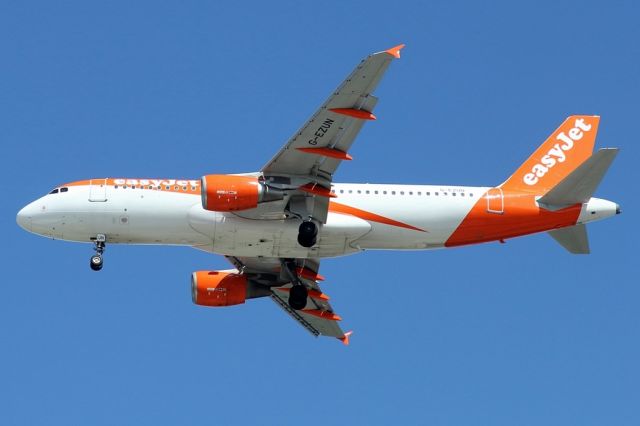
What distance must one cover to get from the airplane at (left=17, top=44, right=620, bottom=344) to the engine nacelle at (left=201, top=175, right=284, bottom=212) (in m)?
0.04

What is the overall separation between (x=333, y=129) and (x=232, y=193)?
5.19 m

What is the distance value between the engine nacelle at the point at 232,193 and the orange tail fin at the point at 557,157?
12273 millimetres

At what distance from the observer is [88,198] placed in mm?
56375

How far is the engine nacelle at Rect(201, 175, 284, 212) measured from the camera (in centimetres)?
5397

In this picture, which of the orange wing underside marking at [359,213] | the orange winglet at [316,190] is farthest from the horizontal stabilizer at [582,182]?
the orange winglet at [316,190]

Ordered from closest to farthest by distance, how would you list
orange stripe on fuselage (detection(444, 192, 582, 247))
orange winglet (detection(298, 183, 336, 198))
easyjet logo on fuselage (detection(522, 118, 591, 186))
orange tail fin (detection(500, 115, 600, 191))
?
orange winglet (detection(298, 183, 336, 198)) < orange stripe on fuselage (detection(444, 192, 582, 247)) < orange tail fin (detection(500, 115, 600, 191)) < easyjet logo on fuselage (detection(522, 118, 591, 186))

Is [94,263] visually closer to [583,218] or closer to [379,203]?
[379,203]

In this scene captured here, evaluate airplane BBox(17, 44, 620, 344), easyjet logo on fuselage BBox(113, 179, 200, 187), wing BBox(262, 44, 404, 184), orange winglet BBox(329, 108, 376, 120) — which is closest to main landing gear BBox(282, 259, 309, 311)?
airplane BBox(17, 44, 620, 344)

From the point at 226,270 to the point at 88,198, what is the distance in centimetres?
990

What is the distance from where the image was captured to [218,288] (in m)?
62.5

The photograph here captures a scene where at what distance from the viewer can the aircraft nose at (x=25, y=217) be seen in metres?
56.7

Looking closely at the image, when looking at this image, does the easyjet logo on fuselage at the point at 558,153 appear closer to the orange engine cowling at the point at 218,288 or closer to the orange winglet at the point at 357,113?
the orange winglet at the point at 357,113

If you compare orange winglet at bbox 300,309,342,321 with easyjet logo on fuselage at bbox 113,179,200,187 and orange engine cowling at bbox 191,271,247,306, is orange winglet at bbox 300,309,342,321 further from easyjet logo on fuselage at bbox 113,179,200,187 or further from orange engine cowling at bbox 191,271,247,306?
easyjet logo on fuselage at bbox 113,179,200,187

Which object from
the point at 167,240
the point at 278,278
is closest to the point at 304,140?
the point at 167,240
